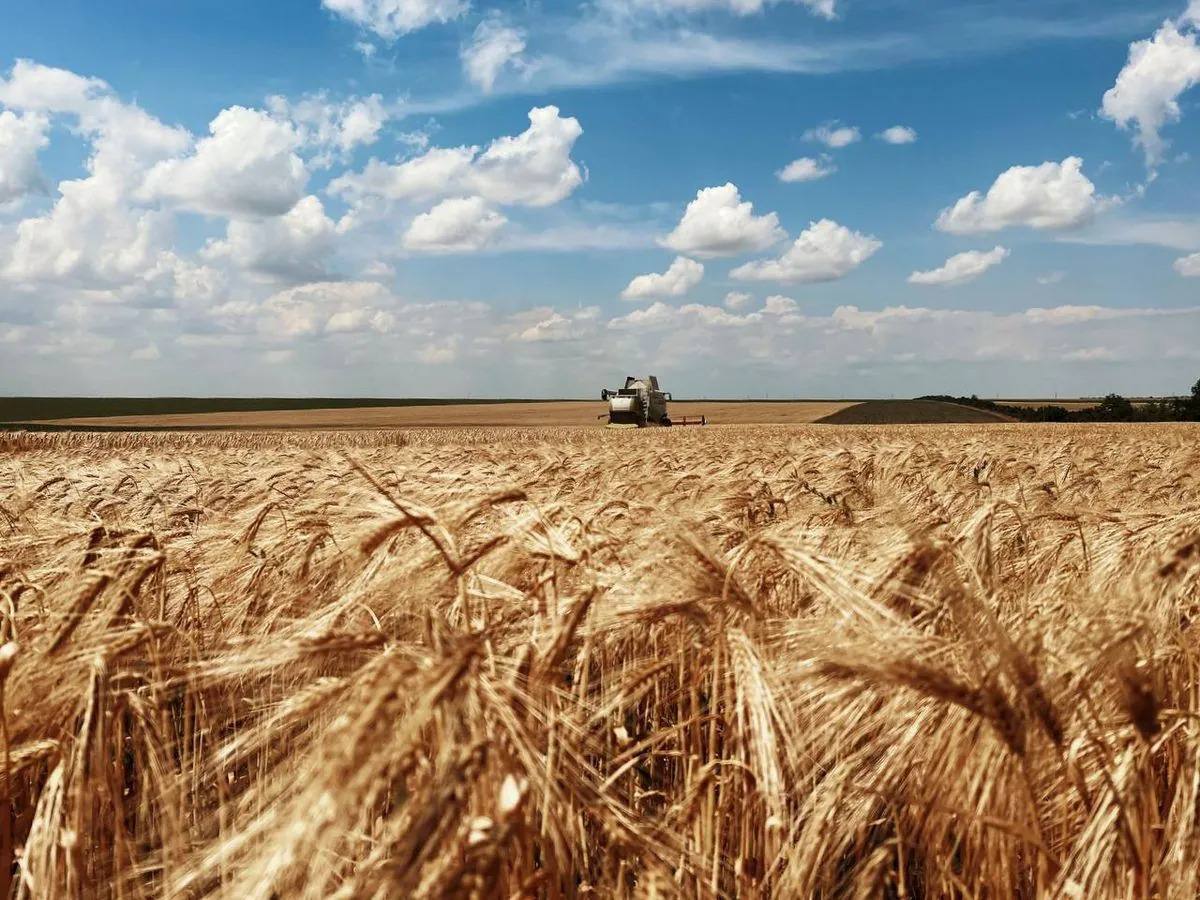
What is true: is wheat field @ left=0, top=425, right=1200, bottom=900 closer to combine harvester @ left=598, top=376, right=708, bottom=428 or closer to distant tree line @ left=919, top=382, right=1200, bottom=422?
combine harvester @ left=598, top=376, right=708, bottom=428

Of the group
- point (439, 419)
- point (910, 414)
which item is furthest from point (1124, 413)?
point (439, 419)

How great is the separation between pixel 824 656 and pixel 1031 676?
31 centimetres

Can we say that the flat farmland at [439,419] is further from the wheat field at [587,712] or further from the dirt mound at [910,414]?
the wheat field at [587,712]

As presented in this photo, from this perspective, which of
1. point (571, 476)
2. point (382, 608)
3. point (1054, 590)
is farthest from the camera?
point (571, 476)

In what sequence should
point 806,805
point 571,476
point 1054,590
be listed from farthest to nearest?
point 571,476
point 1054,590
point 806,805

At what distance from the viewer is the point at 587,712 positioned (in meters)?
2.32

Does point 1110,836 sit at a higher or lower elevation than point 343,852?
higher

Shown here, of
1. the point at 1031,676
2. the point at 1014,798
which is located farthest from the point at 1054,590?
the point at 1031,676

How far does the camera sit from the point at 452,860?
1.13 metres

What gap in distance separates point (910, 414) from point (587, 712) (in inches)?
2365

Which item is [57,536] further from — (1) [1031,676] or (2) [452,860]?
(1) [1031,676]

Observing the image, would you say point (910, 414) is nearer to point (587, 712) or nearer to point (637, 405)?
point (637, 405)

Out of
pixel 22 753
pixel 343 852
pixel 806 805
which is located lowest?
pixel 343 852

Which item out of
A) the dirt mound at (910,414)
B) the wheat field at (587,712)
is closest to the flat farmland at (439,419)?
the dirt mound at (910,414)
